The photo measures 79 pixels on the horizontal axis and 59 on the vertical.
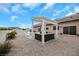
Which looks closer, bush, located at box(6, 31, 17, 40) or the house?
bush, located at box(6, 31, 17, 40)

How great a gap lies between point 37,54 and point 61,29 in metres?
2.19

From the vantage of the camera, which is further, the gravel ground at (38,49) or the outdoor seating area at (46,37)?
the outdoor seating area at (46,37)

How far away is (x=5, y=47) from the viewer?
3.56 meters

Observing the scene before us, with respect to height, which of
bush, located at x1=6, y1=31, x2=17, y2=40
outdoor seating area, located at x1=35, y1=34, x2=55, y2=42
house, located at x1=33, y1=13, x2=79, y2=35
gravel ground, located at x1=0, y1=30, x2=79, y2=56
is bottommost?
gravel ground, located at x1=0, y1=30, x2=79, y2=56

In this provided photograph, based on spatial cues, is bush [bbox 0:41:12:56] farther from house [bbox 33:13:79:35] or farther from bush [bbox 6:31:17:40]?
house [bbox 33:13:79:35]

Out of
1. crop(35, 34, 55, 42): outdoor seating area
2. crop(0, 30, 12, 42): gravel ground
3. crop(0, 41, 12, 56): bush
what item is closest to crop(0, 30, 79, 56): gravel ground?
crop(0, 41, 12, 56): bush

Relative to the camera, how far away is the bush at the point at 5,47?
11.3ft

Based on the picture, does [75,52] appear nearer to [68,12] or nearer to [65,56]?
[65,56]

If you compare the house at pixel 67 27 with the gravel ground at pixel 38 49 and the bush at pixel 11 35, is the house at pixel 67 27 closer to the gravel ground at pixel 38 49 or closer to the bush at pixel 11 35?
the gravel ground at pixel 38 49

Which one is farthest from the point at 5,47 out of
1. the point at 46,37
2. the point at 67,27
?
the point at 67,27

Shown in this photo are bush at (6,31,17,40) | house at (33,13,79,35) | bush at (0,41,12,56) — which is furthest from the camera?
house at (33,13,79,35)

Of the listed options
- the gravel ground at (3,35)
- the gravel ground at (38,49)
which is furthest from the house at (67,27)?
the gravel ground at (3,35)

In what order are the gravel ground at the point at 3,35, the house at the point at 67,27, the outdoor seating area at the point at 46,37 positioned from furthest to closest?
the outdoor seating area at the point at 46,37
the house at the point at 67,27
the gravel ground at the point at 3,35

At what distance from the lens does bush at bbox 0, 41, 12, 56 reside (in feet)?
11.3
